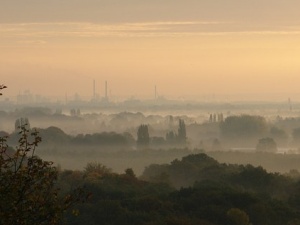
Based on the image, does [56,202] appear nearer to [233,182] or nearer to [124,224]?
[124,224]

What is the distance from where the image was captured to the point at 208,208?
101062mm

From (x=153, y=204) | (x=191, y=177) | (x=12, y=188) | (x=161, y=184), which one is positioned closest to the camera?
(x=12, y=188)

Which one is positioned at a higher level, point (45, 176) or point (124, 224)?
point (45, 176)

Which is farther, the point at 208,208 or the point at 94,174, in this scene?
the point at 94,174

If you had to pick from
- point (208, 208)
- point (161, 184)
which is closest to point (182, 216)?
point (208, 208)

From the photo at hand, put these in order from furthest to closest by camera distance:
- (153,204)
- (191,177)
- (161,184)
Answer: (191,177) < (161,184) < (153,204)

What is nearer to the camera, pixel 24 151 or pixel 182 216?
pixel 24 151

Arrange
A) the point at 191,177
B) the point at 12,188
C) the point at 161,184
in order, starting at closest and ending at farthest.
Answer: the point at 12,188 < the point at 161,184 < the point at 191,177

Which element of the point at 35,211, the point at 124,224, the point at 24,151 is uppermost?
the point at 24,151

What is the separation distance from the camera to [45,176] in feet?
121

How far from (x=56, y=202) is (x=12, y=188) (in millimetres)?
2002

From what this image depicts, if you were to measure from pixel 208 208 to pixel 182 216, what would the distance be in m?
5.42

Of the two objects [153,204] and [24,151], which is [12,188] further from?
[153,204]

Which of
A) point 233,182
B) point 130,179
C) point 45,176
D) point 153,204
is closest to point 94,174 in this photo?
point 130,179
